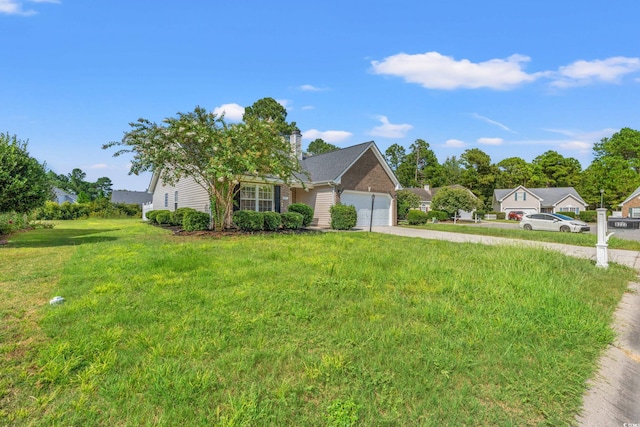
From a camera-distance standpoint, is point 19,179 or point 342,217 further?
point 342,217

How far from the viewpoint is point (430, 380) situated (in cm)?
231

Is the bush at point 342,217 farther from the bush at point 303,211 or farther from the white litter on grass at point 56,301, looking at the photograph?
the white litter on grass at point 56,301

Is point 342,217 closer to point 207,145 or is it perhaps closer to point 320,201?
point 320,201

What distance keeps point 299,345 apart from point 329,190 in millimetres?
15429

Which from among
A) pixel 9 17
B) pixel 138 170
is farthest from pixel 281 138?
pixel 9 17

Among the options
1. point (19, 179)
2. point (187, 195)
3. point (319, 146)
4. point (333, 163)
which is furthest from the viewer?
point (319, 146)

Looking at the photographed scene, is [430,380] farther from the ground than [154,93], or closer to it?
closer to it

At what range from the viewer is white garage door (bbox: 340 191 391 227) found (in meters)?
18.6

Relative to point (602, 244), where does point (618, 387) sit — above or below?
below

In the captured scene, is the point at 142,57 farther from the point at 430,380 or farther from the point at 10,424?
the point at 430,380

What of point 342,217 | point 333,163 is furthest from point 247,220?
point 333,163

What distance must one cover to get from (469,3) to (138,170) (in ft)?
40.8

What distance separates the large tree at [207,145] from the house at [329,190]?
419 cm

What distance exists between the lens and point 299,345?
9.14 feet
